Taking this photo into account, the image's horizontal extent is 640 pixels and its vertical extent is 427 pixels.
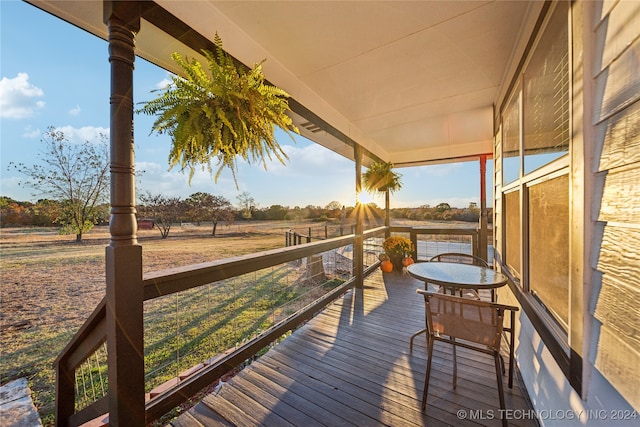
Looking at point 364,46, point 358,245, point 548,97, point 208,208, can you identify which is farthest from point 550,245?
point 208,208

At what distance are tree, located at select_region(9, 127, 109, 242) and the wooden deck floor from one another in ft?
5.95

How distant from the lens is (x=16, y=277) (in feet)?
7.20

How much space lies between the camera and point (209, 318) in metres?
2.39

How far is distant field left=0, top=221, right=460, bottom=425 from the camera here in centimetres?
200

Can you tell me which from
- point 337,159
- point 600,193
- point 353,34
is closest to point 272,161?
point 353,34

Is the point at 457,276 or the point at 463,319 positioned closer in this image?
the point at 463,319

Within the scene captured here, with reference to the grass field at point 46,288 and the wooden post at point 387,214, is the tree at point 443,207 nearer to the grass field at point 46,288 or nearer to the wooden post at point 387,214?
the wooden post at point 387,214

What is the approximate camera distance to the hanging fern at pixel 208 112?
1.23 metres

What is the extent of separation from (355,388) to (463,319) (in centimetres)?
91

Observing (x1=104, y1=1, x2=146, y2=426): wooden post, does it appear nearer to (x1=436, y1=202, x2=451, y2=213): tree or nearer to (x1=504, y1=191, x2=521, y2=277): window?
(x1=504, y1=191, x2=521, y2=277): window

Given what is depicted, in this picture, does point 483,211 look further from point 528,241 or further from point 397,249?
point 528,241

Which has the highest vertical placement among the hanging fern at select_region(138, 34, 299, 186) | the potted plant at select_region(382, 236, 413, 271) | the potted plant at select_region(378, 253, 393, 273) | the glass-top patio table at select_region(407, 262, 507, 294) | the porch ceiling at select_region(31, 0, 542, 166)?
the porch ceiling at select_region(31, 0, 542, 166)

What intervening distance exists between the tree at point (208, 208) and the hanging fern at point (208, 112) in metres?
1.36

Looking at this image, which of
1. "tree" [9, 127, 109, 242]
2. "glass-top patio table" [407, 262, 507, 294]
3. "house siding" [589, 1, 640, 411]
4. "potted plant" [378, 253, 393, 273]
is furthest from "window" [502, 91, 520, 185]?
"tree" [9, 127, 109, 242]
